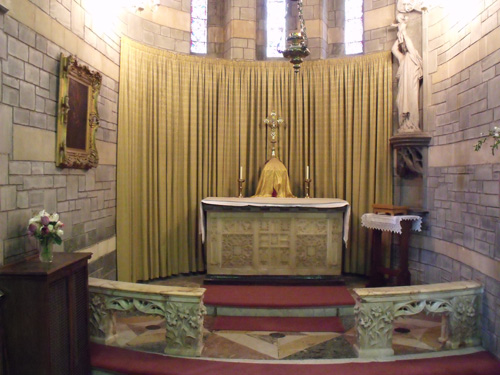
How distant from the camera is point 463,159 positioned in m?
4.44

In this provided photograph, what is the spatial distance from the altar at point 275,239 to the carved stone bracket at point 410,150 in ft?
3.32

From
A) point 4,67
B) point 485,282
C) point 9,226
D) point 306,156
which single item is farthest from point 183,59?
point 485,282

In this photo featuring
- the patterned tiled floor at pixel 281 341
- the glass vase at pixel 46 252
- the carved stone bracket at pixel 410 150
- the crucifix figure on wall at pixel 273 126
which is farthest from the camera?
the crucifix figure on wall at pixel 273 126

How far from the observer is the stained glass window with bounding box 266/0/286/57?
7.18 meters

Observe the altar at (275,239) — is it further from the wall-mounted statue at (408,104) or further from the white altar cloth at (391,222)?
the wall-mounted statue at (408,104)

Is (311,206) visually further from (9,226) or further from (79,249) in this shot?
(9,226)

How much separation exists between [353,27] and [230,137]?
2746 mm

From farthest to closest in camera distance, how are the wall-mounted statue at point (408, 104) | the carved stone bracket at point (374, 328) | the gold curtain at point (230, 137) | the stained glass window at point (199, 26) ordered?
the stained glass window at point (199, 26), the gold curtain at point (230, 137), the wall-mounted statue at point (408, 104), the carved stone bracket at point (374, 328)

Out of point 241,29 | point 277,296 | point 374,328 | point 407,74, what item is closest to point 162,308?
point 277,296

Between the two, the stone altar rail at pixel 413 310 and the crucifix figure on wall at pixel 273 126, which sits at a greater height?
the crucifix figure on wall at pixel 273 126

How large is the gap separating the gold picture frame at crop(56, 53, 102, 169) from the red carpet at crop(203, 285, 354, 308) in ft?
6.85

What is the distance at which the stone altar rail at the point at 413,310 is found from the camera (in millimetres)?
3611

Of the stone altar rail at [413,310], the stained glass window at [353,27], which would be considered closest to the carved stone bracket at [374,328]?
the stone altar rail at [413,310]

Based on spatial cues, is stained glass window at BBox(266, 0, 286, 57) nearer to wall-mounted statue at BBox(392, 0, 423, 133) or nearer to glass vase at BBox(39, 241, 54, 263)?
wall-mounted statue at BBox(392, 0, 423, 133)
